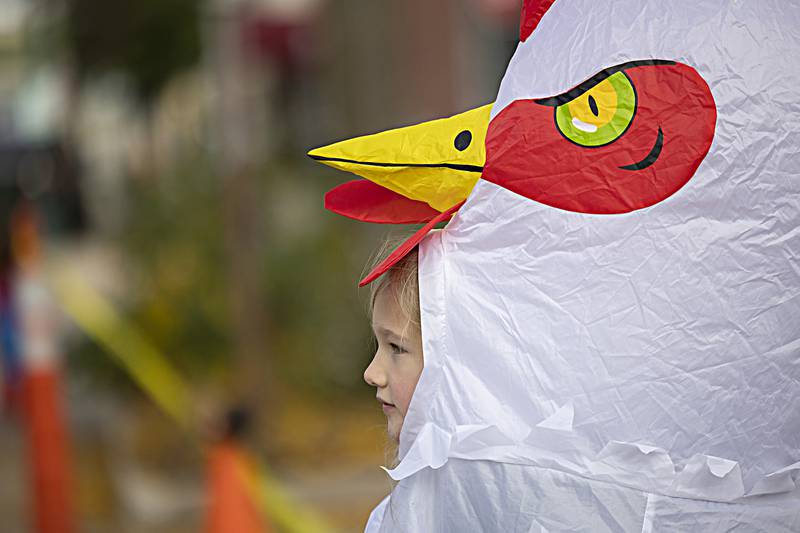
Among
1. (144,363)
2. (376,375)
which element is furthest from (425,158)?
(144,363)

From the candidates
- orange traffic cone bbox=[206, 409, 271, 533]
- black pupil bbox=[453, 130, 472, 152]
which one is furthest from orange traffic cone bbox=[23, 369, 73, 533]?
black pupil bbox=[453, 130, 472, 152]

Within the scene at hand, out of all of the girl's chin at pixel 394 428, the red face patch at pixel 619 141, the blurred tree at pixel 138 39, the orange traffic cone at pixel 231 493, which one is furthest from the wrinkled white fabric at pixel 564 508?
the blurred tree at pixel 138 39

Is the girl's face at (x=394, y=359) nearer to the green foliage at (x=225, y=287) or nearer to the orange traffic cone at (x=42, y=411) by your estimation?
the orange traffic cone at (x=42, y=411)

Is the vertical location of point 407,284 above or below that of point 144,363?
above

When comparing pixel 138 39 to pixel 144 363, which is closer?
pixel 144 363

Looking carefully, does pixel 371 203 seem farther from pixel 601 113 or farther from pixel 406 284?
pixel 601 113

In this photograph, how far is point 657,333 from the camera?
1.63 m

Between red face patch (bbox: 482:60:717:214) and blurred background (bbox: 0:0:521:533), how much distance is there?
8.06ft

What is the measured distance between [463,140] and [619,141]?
25 cm

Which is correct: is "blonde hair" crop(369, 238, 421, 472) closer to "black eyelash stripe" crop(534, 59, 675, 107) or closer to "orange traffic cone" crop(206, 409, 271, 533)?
"black eyelash stripe" crop(534, 59, 675, 107)

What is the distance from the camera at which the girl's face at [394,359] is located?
1833mm

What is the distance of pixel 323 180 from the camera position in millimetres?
7719

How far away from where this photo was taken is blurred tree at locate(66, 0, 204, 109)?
34.7 ft

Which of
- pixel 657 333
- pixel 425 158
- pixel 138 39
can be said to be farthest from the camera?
pixel 138 39
